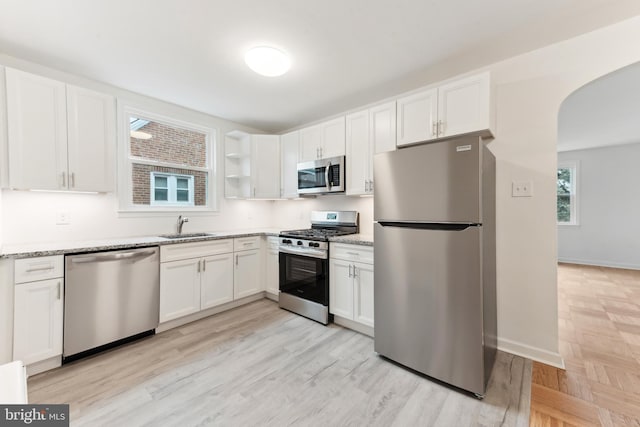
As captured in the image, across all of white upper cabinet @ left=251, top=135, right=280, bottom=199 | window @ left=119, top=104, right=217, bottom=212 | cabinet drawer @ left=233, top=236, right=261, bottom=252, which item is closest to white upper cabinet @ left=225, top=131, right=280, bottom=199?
white upper cabinet @ left=251, top=135, right=280, bottom=199

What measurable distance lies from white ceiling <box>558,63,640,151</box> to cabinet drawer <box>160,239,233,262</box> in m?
3.56

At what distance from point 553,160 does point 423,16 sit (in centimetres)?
151

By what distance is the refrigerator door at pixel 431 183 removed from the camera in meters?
1.79

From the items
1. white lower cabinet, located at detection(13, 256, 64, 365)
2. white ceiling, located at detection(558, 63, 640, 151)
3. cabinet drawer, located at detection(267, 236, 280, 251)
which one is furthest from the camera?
cabinet drawer, located at detection(267, 236, 280, 251)

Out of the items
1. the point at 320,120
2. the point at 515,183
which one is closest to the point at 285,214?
the point at 320,120

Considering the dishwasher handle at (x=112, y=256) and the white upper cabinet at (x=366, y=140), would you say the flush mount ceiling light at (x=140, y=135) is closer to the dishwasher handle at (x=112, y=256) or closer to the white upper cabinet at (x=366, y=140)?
the dishwasher handle at (x=112, y=256)

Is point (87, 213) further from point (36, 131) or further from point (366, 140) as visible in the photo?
point (366, 140)

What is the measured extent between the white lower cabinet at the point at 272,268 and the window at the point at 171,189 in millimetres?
1208

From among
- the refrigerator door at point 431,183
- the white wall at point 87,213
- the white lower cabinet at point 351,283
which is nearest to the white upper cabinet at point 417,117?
the refrigerator door at point 431,183

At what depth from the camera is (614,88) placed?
9.80ft

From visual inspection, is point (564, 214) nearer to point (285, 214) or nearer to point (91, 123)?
point (285, 214)

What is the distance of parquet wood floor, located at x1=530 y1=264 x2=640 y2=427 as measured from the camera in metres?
1.65

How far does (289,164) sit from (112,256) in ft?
7.33

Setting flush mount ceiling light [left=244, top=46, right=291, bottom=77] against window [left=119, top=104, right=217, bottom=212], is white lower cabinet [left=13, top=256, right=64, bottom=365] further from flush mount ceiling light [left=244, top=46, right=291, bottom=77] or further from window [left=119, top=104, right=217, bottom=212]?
flush mount ceiling light [left=244, top=46, right=291, bottom=77]
